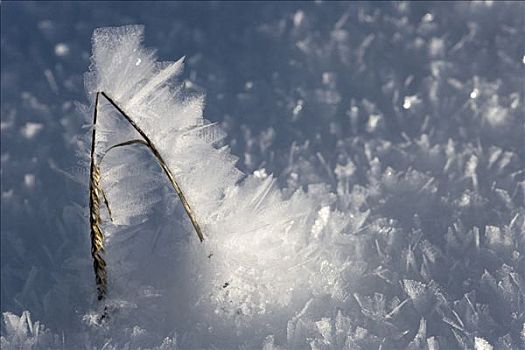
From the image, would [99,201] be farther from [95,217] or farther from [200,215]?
[200,215]

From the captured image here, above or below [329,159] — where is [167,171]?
above

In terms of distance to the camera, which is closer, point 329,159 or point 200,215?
point 200,215

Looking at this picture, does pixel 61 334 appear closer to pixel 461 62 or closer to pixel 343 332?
pixel 343 332

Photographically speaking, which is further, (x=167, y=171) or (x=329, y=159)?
(x=329, y=159)

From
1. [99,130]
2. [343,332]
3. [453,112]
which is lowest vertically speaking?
[343,332]

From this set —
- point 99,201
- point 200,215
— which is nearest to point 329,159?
point 200,215

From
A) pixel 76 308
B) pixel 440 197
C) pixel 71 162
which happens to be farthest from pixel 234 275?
pixel 71 162

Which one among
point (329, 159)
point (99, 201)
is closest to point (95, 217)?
point (99, 201)

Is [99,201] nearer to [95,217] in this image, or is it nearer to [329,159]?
[95,217]
